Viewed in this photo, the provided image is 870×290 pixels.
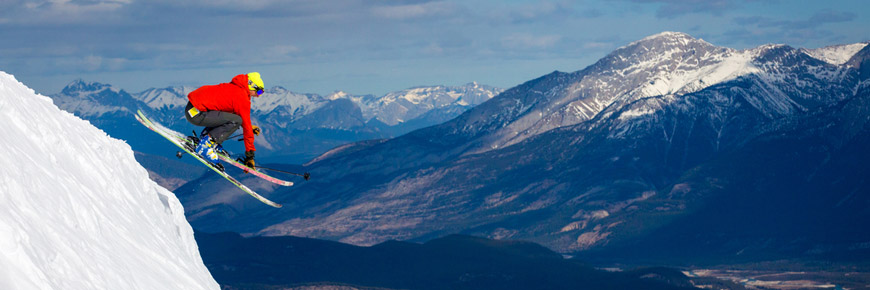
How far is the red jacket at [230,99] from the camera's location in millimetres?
38875

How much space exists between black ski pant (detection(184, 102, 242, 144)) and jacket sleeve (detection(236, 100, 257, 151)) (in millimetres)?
705

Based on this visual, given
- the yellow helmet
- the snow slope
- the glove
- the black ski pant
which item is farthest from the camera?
the glove

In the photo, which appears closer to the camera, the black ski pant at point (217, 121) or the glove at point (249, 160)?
the black ski pant at point (217, 121)

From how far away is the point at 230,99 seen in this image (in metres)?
39.2

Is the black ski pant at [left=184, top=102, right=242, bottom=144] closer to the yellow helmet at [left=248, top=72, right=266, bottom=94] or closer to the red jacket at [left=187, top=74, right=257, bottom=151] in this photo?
the red jacket at [left=187, top=74, right=257, bottom=151]

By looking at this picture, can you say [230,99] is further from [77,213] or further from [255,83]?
[77,213]

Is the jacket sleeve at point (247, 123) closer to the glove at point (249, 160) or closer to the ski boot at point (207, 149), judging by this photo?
the glove at point (249, 160)

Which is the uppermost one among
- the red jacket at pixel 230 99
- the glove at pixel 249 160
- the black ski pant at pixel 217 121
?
the red jacket at pixel 230 99

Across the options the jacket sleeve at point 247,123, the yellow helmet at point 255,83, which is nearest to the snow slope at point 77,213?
the jacket sleeve at point 247,123

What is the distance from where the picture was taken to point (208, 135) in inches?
1672

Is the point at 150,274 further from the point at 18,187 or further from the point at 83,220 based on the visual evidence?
the point at 18,187

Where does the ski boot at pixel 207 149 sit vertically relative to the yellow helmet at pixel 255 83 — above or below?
below

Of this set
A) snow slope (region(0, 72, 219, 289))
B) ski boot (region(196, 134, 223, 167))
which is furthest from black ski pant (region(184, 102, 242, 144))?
snow slope (region(0, 72, 219, 289))

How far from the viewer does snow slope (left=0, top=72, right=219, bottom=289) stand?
19688mm
